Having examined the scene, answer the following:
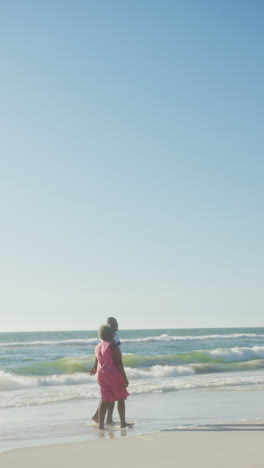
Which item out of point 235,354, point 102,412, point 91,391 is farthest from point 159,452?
point 235,354

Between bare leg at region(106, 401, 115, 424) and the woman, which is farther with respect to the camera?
bare leg at region(106, 401, 115, 424)

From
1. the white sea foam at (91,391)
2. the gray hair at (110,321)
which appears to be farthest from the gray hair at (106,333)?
the white sea foam at (91,391)

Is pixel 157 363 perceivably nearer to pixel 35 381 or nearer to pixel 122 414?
pixel 35 381

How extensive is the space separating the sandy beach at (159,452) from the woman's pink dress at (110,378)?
1.14m

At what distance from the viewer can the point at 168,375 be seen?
1883 centimetres

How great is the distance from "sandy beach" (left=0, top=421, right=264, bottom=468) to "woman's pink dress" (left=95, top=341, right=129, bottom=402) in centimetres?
A: 114

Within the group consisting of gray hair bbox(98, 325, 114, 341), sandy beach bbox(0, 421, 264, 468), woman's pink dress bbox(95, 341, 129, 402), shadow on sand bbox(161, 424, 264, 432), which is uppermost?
gray hair bbox(98, 325, 114, 341)

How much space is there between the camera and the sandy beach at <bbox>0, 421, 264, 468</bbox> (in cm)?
525

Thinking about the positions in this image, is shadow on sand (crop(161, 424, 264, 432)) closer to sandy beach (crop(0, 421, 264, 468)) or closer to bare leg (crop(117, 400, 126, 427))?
sandy beach (crop(0, 421, 264, 468))

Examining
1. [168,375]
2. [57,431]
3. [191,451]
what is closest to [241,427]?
[191,451]

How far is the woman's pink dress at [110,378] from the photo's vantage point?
773cm

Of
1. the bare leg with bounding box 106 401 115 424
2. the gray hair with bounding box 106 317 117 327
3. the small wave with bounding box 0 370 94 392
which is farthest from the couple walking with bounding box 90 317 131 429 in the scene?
the small wave with bounding box 0 370 94 392

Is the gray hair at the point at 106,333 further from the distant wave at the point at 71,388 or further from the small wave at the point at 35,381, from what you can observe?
the small wave at the point at 35,381

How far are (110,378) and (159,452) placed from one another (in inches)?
85.3
